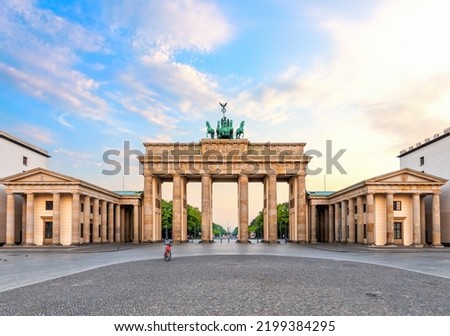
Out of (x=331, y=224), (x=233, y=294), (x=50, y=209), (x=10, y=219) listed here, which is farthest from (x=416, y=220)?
(x=10, y=219)

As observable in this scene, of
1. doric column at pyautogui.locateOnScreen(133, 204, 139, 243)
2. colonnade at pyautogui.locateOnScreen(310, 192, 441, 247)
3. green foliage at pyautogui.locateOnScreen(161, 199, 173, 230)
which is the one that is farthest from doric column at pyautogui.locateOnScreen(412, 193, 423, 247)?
green foliage at pyautogui.locateOnScreen(161, 199, 173, 230)

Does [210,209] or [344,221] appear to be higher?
[210,209]

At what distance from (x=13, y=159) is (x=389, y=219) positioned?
53.6 m

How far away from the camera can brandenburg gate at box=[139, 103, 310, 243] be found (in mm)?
75438

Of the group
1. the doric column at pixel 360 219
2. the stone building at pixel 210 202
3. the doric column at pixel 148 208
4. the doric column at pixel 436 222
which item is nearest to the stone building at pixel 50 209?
the stone building at pixel 210 202

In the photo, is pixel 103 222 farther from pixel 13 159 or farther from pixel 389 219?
pixel 389 219

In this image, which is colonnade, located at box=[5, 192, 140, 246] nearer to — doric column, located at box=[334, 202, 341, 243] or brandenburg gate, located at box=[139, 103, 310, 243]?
brandenburg gate, located at box=[139, 103, 310, 243]

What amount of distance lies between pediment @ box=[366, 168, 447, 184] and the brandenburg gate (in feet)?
67.0

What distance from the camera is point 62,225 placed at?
6116cm

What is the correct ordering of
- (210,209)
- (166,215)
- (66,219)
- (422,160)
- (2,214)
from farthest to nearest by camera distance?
(166,215) → (210,209) → (422,160) → (2,214) → (66,219)

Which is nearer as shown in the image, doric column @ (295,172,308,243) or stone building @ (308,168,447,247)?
stone building @ (308,168,447,247)

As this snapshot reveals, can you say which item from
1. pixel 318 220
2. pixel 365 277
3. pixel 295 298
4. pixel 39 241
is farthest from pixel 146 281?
pixel 318 220

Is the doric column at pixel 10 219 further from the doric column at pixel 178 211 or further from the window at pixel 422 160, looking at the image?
the window at pixel 422 160

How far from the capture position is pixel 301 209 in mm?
76250
